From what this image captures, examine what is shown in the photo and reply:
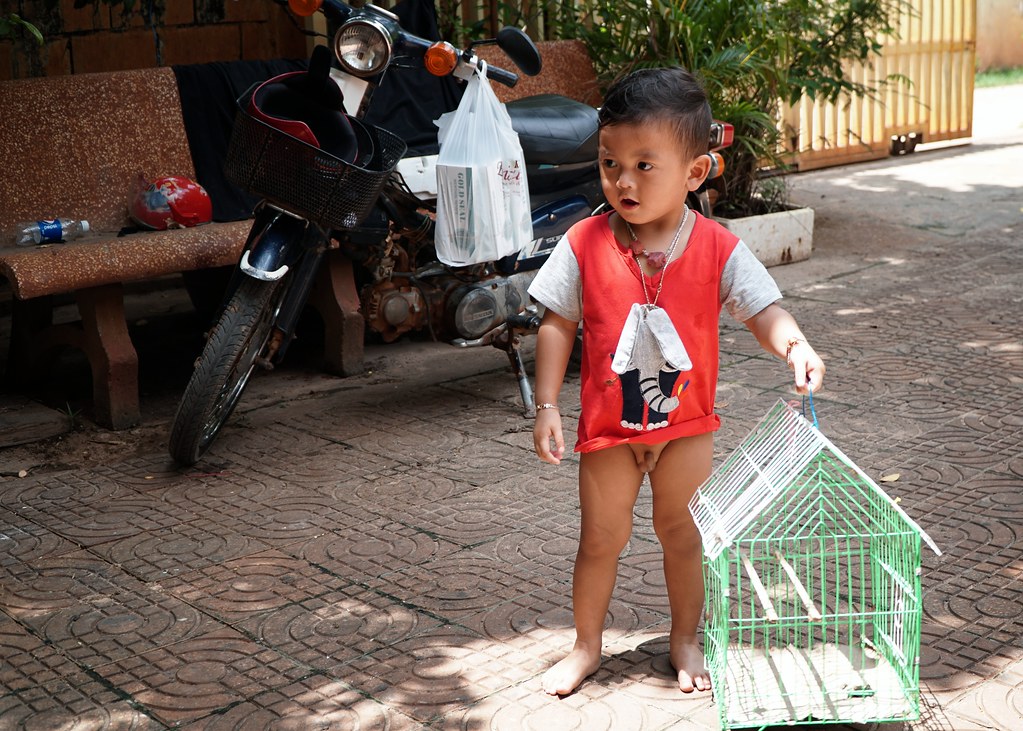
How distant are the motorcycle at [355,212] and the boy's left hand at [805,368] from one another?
82.0 inches

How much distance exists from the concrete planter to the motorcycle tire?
3661 mm

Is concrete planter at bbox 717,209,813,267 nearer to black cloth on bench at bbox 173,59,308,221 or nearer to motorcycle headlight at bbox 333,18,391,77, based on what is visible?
black cloth on bench at bbox 173,59,308,221

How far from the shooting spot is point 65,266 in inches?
177

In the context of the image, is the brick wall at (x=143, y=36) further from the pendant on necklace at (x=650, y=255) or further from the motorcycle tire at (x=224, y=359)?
the pendant on necklace at (x=650, y=255)

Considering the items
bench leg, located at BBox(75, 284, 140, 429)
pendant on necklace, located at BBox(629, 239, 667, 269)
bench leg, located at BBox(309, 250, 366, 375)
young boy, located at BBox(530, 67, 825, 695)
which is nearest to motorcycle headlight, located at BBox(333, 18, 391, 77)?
bench leg, located at BBox(309, 250, 366, 375)

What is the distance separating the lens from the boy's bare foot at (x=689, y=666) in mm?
2785

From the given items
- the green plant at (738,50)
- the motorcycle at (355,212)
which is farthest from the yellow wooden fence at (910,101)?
the motorcycle at (355,212)

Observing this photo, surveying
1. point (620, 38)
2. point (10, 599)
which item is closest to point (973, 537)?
point (10, 599)

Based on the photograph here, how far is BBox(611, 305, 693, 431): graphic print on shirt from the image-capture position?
8.68ft

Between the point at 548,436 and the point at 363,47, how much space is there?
2.24 meters

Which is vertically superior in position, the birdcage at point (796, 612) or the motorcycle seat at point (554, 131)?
the motorcycle seat at point (554, 131)

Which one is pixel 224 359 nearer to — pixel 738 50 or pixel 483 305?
pixel 483 305

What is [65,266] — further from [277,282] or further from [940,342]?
[940,342]

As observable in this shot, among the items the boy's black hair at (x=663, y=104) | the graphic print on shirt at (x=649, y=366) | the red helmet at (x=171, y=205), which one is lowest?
the graphic print on shirt at (x=649, y=366)
